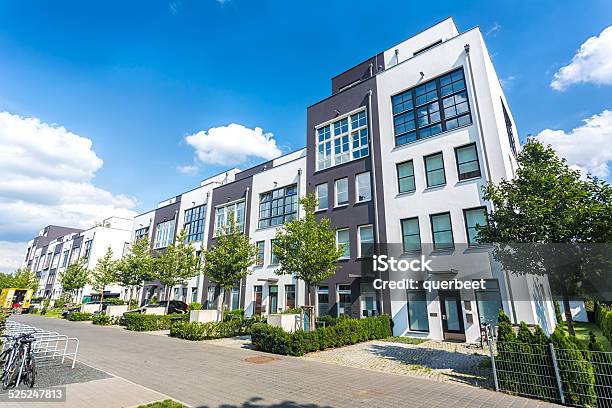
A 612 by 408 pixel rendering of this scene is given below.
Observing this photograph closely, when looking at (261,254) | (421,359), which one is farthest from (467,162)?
(261,254)

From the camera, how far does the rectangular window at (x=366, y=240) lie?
66.8 ft

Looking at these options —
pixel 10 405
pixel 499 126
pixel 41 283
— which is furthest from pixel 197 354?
pixel 41 283

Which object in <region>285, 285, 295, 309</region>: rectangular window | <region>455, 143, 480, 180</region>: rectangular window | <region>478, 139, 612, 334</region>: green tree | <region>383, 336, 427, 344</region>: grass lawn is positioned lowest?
<region>383, 336, 427, 344</region>: grass lawn

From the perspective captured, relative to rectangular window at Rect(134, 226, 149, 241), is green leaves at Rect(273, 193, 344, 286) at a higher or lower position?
lower

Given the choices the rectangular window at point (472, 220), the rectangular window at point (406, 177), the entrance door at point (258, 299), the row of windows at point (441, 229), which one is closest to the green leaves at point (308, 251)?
the row of windows at point (441, 229)

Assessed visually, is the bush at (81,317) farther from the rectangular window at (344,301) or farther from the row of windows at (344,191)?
the row of windows at (344,191)

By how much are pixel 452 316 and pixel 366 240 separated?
6700mm

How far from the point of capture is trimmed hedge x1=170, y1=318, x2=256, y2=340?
56.5 ft

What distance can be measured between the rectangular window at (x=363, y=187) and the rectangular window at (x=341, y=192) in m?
0.92

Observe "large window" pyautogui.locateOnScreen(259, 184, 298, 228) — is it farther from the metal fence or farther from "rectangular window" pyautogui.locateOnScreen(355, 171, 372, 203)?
the metal fence

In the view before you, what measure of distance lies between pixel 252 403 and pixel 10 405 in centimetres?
480

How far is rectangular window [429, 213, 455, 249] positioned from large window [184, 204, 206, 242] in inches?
1027

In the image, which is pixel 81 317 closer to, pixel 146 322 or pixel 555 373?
pixel 146 322

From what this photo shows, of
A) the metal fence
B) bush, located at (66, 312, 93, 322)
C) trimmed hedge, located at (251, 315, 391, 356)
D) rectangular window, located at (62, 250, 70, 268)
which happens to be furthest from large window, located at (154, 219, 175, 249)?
the metal fence
